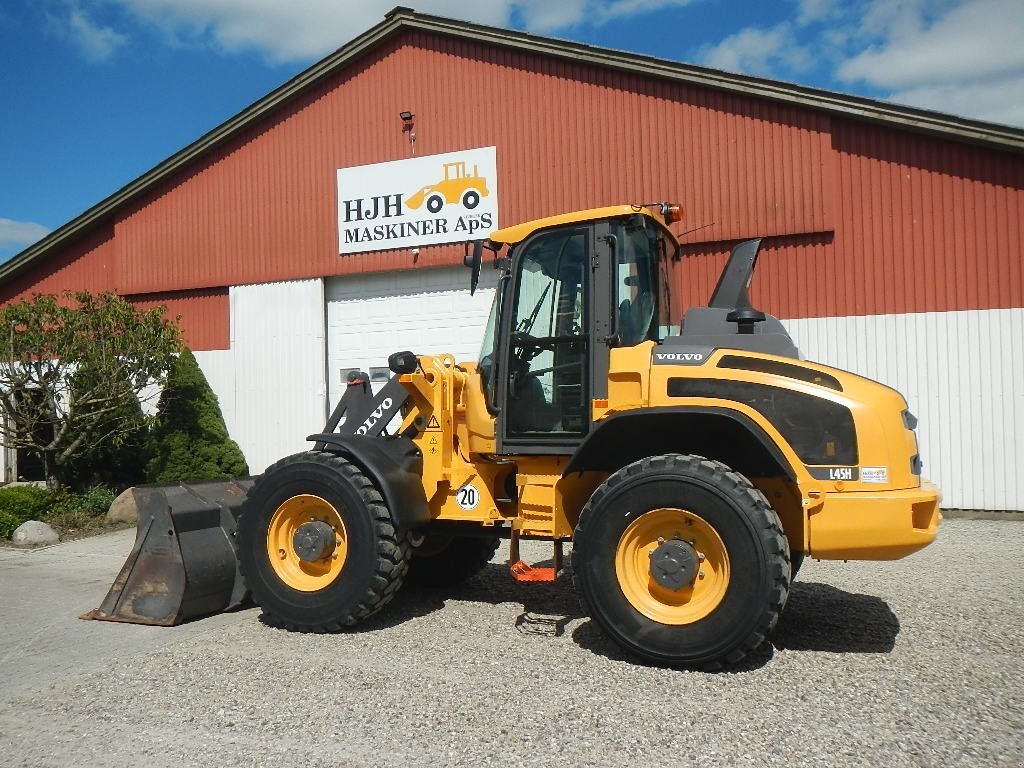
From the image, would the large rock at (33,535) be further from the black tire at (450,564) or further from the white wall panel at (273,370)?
the black tire at (450,564)

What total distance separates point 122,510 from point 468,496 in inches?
314

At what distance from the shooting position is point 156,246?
51.1ft

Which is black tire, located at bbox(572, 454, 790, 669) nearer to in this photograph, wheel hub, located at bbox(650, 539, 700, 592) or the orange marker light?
wheel hub, located at bbox(650, 539, 700, 592)

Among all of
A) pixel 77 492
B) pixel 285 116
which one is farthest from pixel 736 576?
pixel 285 116

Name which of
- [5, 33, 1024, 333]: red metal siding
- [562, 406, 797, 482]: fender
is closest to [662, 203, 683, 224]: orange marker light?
[562, 406, 797, 482]: fender

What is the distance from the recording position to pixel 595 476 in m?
5.72

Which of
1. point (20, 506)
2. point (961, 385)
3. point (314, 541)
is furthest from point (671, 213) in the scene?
point (20, 506)

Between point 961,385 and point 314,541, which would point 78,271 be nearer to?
point 314,541

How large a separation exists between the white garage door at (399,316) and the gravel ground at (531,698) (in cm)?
741

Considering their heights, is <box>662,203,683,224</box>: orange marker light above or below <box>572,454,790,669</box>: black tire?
above

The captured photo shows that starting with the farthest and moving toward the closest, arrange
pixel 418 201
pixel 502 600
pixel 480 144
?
pixel 418 201 < pixel 480 144 < pixel 502 600

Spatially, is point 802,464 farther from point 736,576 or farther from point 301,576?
point 301,576

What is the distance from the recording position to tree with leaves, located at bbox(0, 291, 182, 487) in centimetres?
1166

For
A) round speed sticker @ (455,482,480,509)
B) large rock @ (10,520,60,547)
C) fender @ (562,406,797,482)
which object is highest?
fender @ (562,406,797,482)
